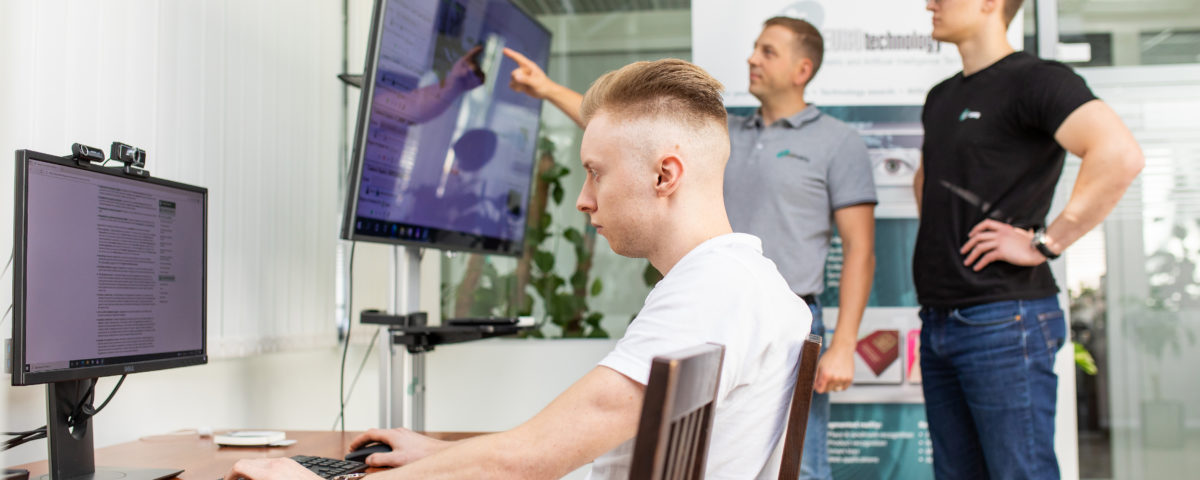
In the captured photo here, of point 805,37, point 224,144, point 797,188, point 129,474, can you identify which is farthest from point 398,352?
point 805,37

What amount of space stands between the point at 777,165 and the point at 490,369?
4.24 ft

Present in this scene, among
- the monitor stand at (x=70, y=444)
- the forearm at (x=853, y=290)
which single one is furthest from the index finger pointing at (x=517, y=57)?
the monitor stand at (x=70, y=444)

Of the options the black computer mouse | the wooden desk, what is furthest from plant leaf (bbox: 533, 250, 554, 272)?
the black computer mouse

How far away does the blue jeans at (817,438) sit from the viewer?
2711mm

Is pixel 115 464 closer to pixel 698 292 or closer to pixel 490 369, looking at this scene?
pixel 698 292

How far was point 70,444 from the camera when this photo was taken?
1502mm

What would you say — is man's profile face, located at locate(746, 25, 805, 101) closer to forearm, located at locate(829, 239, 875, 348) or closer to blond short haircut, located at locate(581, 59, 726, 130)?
forearm, located at locate(829, 239, 875, 348)

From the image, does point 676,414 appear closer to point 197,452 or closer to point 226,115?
point 197,452

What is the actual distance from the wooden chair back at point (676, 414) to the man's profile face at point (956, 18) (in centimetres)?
209

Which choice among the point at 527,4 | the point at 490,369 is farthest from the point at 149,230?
the point at 527,4

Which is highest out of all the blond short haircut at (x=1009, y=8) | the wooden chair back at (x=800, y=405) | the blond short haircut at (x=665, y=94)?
the blond short haircut at (x=1009, y=8)

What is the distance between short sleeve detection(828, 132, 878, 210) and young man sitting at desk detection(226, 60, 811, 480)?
4.94 ft

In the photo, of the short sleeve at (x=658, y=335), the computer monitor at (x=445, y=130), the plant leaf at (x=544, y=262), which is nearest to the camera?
the short sleeve at (x=658, y=335)

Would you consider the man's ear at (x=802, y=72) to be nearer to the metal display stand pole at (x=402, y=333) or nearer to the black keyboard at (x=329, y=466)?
the metal display stand pole at (x=402, y=333)
